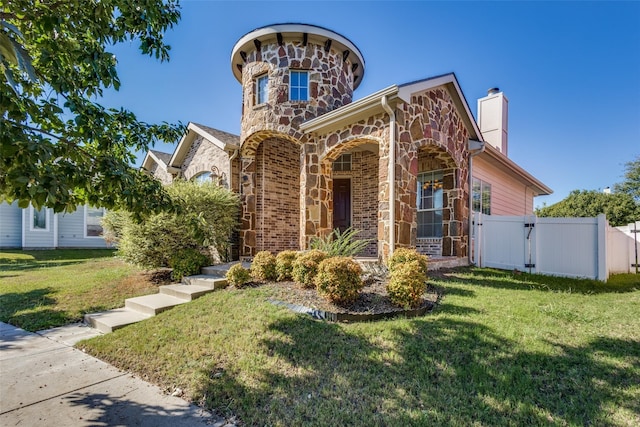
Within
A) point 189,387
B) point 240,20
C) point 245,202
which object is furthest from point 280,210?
point 189,387

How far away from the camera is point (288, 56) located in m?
9.55

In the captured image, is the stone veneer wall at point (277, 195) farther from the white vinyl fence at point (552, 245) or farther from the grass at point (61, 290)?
the white vinyl fence at point (552, 245)

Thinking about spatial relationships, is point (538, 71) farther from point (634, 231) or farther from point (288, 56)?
point (288, 56)

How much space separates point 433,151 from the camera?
913 centimetres

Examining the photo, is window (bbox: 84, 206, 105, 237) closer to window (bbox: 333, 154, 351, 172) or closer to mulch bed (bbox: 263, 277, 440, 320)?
window (bbox: 333, 154, 351, 172)

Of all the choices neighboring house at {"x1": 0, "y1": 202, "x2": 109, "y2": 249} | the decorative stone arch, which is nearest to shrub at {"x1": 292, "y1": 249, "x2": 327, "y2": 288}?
the decorative stone arch

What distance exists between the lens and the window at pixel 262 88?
9.91 metres

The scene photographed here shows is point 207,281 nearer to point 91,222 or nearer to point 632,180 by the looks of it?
point 91,222

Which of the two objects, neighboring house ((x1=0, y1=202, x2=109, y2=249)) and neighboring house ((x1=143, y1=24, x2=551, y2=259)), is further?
neighboring house ((x1=0, y1=202, x2=109, y2=249))

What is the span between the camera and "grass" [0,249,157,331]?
20.2ft

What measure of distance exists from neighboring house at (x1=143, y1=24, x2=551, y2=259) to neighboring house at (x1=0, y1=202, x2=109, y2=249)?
1047cm

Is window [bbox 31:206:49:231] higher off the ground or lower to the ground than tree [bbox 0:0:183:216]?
lower

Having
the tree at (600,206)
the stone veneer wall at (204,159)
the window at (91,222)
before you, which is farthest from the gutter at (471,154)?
the tree at (600,206)

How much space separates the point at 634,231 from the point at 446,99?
794 cm
